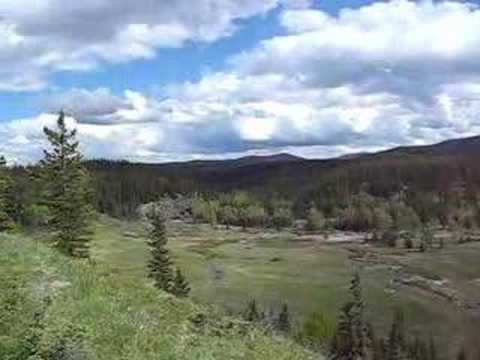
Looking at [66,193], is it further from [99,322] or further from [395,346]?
[395,346]

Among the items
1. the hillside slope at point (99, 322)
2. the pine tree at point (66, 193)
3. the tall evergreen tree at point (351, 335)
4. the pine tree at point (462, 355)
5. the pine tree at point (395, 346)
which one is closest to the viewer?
the hillside slope at point (99, 322)

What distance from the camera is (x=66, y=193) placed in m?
70.2

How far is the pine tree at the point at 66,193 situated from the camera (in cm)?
6975

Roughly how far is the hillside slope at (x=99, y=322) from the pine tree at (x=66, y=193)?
44.1 m

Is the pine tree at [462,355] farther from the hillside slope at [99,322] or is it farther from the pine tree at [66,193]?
the hillside slope at [99,322]

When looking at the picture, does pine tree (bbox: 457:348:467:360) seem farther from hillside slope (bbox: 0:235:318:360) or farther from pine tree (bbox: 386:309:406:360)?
hillside slope (bbox: 0:235:318:360)

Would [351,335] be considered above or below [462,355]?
above

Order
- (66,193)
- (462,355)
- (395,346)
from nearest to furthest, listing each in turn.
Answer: (66,193) < (395,346) < (462,355)

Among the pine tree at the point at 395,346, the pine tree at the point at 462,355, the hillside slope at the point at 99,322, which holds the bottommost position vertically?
the pine tree at the point at 462,355

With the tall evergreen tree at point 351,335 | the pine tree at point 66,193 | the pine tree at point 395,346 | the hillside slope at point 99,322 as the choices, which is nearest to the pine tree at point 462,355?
the pine tree at point 395,346

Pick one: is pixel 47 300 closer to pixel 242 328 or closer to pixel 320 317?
pixel 242 328

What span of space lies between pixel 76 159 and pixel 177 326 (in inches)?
2100

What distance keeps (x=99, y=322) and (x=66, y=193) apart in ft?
172

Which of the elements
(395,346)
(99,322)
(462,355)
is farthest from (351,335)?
(99,322)
